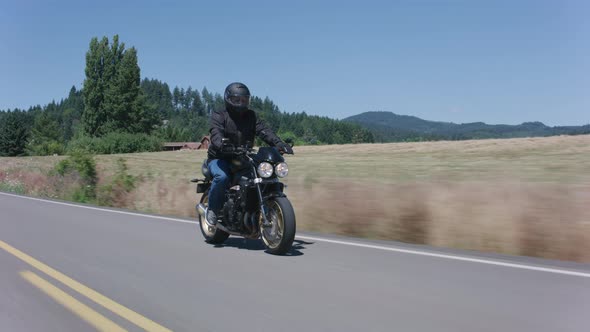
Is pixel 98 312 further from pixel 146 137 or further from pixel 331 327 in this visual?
pixel 146 137

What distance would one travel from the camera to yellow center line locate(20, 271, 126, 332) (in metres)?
4.37

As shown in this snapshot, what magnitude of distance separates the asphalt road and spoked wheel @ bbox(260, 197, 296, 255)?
0.56 feet

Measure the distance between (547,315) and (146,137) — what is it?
80.6 m

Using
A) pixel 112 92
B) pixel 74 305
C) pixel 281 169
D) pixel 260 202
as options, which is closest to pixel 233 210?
pixel 260 202

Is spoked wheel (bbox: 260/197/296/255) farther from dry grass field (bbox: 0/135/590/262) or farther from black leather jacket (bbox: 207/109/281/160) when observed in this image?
dry grass field (bbox: 0/135/590/262)

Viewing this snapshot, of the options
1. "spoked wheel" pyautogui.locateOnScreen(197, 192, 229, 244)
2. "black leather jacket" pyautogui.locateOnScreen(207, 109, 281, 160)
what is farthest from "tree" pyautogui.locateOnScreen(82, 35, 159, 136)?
"black leather jacket" pyautogui.locateOnScreen(207, 109, 281, 160)

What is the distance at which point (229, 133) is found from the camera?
291 inches

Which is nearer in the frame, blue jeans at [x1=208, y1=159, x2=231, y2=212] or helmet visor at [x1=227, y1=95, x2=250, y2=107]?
helmet visor at [x1=227, y1=95, x2=250, y2=107]

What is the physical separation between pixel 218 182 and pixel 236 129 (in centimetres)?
71

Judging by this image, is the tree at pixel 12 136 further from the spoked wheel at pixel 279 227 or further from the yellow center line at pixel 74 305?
the spoked wheel at pixel 279 227

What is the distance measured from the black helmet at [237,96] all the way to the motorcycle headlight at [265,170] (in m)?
0.94

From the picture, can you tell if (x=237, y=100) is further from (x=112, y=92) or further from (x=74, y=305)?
(x=112, y=92)

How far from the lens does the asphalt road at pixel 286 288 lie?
427 cm

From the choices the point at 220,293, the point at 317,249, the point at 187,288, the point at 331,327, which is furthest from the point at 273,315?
the point at 317,249
